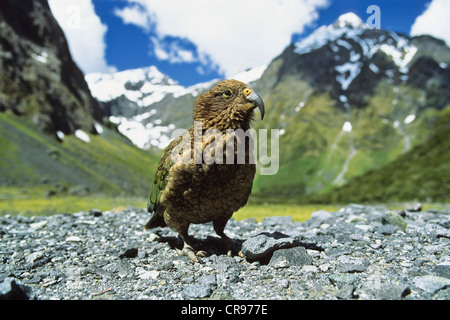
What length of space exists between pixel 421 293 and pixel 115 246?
6.89 meters

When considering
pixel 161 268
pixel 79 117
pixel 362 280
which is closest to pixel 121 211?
pixel 161 268

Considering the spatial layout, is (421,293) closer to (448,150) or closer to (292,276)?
(292,276)

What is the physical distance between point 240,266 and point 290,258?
1035 mm

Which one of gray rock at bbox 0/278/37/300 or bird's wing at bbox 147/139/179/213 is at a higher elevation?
bird's wing at bbox 147/139/179/213

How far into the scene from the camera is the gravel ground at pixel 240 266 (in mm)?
4949

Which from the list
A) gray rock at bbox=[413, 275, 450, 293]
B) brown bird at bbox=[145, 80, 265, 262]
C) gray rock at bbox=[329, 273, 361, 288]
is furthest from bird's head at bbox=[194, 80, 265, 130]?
gray rock at bbox=[413, 275, 450, 293]

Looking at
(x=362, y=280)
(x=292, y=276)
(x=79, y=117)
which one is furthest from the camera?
(x=79, y=117)

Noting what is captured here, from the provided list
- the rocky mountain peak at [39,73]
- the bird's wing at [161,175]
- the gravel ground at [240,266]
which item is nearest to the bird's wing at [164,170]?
the bird's wing at [161,175]

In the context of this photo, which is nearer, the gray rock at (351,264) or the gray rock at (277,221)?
the gray rock at (351,264)

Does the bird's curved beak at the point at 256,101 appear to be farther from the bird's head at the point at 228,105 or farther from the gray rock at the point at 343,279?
the gray rock at the point at 343,279

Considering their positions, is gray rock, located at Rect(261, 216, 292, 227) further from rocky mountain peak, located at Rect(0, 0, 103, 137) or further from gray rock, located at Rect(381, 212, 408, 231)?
rocky mountain peak, located at Rect(0, 0, 103, 137)

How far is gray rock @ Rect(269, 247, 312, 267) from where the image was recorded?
611cm

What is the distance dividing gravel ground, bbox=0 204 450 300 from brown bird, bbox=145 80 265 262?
1142 mm
